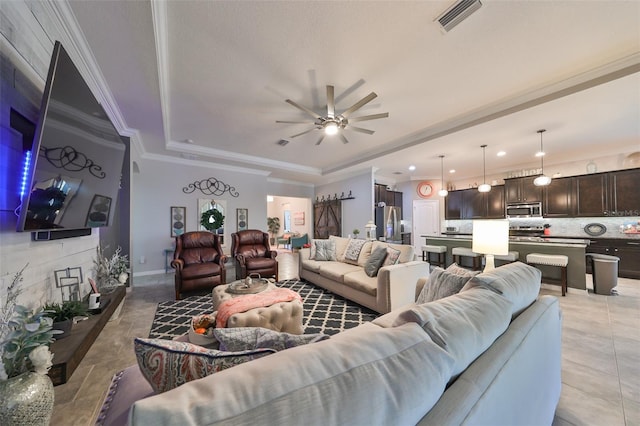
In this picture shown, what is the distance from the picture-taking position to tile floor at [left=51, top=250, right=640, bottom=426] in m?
1.48

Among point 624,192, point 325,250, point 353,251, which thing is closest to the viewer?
point 353,251

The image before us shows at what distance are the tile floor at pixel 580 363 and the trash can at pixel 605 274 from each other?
0.71 feet

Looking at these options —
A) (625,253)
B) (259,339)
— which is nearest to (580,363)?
(259,339)

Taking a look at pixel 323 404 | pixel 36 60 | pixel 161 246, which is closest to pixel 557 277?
pixel 323 404

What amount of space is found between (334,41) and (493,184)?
6.57m

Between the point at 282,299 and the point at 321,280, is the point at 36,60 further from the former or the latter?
the point at 321,280

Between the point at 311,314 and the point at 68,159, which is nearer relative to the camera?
the point at 68,159

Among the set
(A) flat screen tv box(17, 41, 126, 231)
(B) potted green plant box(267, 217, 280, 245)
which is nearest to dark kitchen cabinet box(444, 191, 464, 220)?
(B) potted green plant box(267, 217, 280, 245)

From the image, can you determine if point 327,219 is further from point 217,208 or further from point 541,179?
point 541,179

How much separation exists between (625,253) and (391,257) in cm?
526

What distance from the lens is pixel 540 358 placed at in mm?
1124

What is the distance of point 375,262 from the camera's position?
10.2 ft

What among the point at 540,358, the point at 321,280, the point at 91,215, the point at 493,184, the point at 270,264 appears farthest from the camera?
the point at 493,184

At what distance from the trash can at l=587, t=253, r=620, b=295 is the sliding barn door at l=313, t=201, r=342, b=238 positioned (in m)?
5.26
